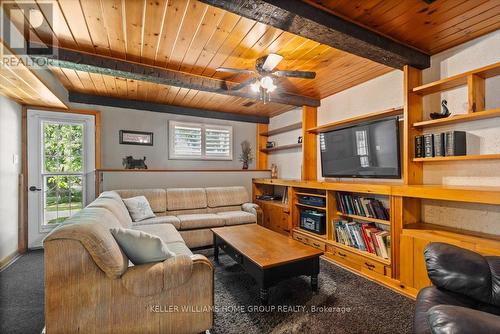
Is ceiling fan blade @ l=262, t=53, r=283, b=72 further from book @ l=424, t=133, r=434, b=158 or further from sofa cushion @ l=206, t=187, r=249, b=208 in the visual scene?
sofa cushion @ l=206, t=187, r=249, b=208

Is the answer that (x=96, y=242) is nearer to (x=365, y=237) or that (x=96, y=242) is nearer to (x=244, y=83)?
(x=244, y=83)

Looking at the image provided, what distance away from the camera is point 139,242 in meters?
1.51

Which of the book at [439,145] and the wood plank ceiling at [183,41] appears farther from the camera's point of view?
the book at [439,145]

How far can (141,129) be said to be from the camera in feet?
13.4

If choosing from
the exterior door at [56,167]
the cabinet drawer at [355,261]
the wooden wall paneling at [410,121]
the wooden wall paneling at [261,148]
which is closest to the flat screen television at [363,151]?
the wooden wall paneling at [410,121]

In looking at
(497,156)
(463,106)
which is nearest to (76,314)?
(497,156)

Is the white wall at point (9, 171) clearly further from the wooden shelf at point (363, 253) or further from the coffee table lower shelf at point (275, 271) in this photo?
the wooden shelf at point (363, 253)

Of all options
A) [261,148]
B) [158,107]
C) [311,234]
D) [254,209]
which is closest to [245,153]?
[261,148]

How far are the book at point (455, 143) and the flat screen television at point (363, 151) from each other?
42cm

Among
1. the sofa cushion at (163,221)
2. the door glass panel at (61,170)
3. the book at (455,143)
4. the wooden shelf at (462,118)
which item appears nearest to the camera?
the wooden shelf at (462,118)

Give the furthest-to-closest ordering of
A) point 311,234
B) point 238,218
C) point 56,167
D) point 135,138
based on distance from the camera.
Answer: point 135,138
point 238,218
point 56,167
point 311,234

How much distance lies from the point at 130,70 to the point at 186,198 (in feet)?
6.83

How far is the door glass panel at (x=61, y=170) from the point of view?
11.1ft

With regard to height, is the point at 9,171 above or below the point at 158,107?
below
